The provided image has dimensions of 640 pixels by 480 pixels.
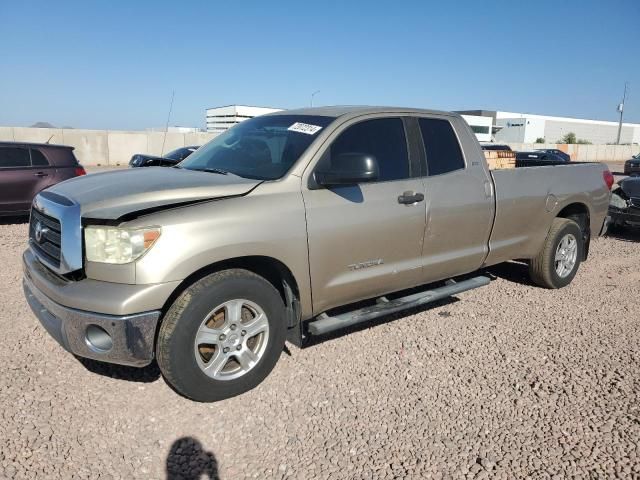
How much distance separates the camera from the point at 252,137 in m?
4.14

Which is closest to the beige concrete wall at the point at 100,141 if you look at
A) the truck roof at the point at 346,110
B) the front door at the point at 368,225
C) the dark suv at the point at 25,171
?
the dark suv at the point at 25,171

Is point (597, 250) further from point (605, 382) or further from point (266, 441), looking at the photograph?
point (266, 441)

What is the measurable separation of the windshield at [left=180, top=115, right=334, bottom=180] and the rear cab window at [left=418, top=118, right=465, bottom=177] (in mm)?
973

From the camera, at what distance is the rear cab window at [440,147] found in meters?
4.28

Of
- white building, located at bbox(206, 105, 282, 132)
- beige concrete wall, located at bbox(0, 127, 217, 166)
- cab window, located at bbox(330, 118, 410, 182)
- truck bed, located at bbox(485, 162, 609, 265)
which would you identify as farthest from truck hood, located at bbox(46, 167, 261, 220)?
beige concrete wall, located at bbox(0, 127, 217, 166)

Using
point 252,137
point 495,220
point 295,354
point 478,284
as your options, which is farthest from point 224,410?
point 495,220

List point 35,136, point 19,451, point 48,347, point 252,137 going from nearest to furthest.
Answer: point 19,451 < point 48,347 < point 252,137 < point 35,136

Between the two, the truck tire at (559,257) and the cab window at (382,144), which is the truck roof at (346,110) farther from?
the truck tire at (559,257)

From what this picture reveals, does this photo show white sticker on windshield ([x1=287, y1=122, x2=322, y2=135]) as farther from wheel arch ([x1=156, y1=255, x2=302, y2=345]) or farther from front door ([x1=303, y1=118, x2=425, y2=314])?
wheel arch ([x1=156, y1=255, x2=302, y2=345])

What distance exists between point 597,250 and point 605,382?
16.3 ft

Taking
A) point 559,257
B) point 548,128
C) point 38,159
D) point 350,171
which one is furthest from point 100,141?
point 548,128

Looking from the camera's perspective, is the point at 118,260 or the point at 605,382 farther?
the point at 605,382

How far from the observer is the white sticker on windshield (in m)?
3.73

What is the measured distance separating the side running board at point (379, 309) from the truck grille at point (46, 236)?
1.72 metres
